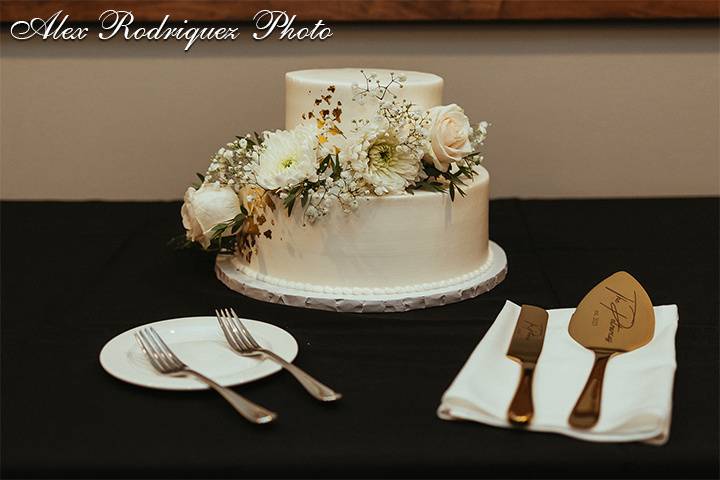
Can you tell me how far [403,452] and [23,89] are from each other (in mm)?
1688

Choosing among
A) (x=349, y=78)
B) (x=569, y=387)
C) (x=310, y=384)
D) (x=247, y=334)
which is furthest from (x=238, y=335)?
(x=349, y=78)

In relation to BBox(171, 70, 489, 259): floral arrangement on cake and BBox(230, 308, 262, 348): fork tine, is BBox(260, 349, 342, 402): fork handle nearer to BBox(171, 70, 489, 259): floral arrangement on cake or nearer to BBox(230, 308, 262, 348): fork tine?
BBox(230, 308, 262, 348): fork tine

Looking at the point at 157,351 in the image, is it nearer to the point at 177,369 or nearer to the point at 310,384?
the point at 177,369

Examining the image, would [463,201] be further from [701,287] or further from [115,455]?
[115,455]

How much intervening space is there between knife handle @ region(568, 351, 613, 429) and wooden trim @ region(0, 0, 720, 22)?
122 cm

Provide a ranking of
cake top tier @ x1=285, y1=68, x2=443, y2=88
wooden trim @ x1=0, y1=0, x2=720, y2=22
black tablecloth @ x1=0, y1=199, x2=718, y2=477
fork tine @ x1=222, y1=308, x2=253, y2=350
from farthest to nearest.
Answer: wooden trim @ x1=0, y1=0, x2=720, y2=22 → cake top tier @ x1=285, y1=68, x2=443, y2=88 → fork tine @ x1=222, y1=308, x2=253, y2=350 → black tablecloth @ x1=0, y1=199, x2=718, y2=477

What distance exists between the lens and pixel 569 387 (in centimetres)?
91

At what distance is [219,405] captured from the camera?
887 millimetres

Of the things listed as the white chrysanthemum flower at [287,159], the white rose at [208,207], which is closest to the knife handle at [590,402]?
the white chrysanthemum flower at [287,159]

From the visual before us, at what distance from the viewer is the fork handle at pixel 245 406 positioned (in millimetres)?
835

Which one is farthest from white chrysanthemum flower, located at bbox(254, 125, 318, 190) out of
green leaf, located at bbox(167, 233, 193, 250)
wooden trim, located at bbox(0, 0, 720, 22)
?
wooden trim, located at bbox(0, 0, 720, 22)

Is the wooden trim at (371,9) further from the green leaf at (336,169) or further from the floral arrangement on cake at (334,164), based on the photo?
the green leaf at (336,169)

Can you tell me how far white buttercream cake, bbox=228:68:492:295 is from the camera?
122 centimetres

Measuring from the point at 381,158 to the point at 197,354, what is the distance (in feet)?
1.26
